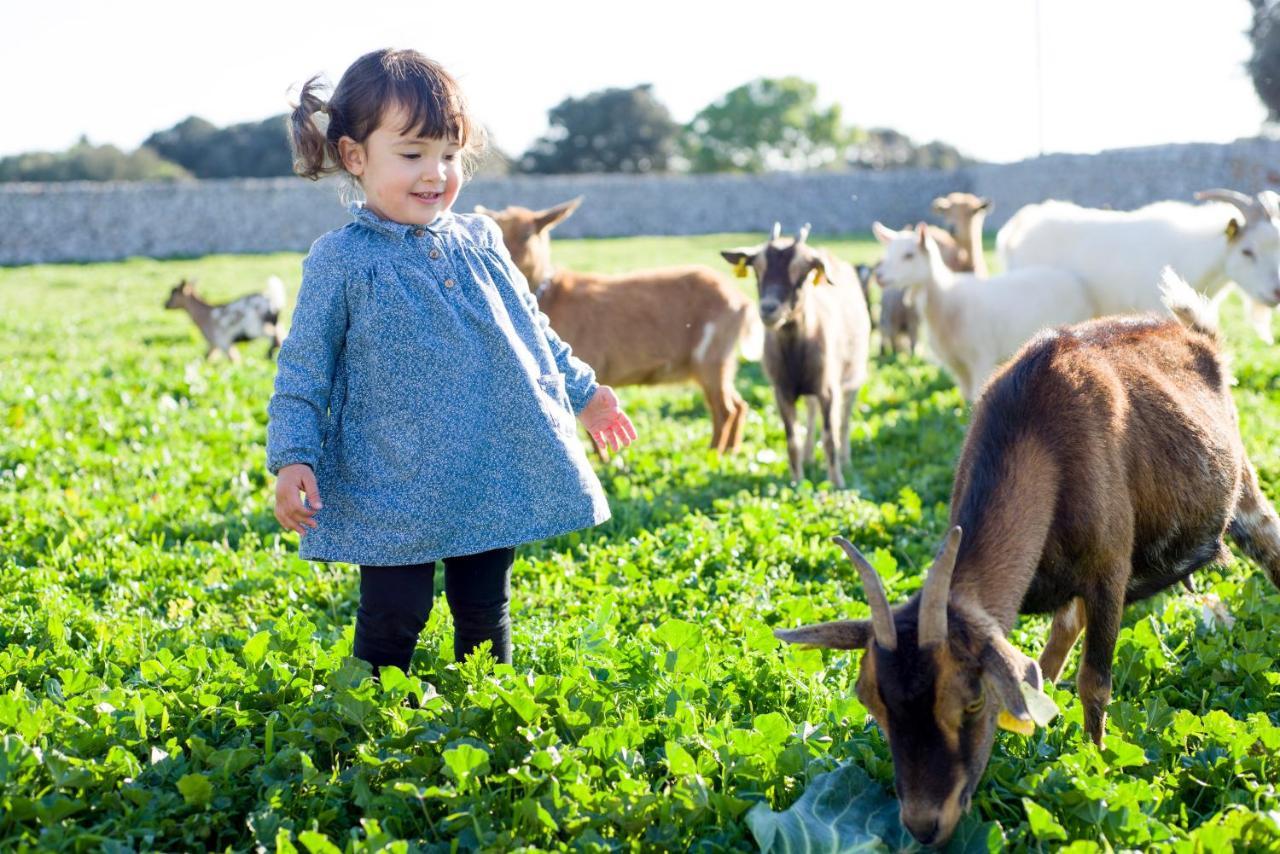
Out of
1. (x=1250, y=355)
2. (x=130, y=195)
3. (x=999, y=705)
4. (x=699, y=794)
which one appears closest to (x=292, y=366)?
(x=699, y=794)

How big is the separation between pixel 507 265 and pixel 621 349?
4529mm

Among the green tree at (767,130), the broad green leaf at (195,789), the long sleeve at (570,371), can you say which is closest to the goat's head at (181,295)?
the long sleeve at (570,371)

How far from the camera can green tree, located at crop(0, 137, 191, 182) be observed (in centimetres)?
6888

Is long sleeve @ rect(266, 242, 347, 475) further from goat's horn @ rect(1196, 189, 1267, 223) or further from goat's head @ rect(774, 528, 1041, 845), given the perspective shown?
goat's horn @ rect(1196, 189, 1267, 223)

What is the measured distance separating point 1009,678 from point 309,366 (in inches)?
71.8

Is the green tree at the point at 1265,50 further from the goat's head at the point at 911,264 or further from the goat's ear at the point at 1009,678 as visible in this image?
the goat's ear at the point at 1009,678

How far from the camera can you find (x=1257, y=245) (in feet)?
27.2

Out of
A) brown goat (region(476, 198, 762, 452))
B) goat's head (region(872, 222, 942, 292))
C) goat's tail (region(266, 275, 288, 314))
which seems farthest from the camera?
goat's tail (region(266, 275, 288, 314))

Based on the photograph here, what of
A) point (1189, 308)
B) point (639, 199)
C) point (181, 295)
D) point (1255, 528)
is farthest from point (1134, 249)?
point (639, 199)

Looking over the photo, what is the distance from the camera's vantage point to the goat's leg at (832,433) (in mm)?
6754

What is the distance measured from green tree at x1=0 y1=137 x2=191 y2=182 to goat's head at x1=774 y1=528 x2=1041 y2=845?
2848 inches

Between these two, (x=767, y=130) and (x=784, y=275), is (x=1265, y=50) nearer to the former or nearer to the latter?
(x=784, y=275)

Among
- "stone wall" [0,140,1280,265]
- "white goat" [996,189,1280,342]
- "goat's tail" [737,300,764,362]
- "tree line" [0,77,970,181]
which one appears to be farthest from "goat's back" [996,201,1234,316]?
"tree line" [0,77,970,181]

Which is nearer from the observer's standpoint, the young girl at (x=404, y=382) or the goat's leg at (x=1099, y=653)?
the young girl at (x=404, y=382)
